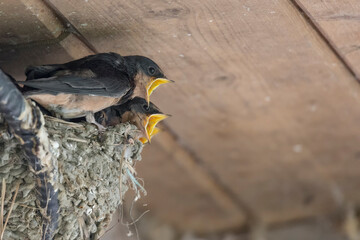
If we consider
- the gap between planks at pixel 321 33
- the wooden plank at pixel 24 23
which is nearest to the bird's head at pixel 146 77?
the wooden plank at pixel 24 23

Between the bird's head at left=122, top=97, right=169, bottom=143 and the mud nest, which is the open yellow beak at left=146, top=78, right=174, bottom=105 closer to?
the bird's head at left=122, top=97, right=169, bottom=143

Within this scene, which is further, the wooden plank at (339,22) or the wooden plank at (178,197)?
the wooden plank at (178,197)

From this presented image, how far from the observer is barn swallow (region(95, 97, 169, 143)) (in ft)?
11.1

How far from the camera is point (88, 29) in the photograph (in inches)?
120

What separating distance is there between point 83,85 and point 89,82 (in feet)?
0.16

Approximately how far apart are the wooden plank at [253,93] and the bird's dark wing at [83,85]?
0.17m

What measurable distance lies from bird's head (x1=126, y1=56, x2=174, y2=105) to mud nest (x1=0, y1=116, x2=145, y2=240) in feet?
0.60

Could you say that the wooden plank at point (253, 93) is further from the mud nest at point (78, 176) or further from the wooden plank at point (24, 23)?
the mud nest at point (78, 176)

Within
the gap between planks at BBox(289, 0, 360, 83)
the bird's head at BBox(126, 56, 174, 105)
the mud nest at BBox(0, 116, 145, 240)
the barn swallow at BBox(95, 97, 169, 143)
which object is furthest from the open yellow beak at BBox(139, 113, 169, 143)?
the gap between planks at BBox(289, 0, 360, 83)

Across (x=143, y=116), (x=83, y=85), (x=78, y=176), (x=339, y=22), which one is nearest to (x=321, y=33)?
(x=339, y=22)

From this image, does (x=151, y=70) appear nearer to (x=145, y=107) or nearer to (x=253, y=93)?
(x=145, y=107)

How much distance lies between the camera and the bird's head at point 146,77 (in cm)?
318

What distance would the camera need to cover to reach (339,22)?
300cm

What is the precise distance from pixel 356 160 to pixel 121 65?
5.09 ft
